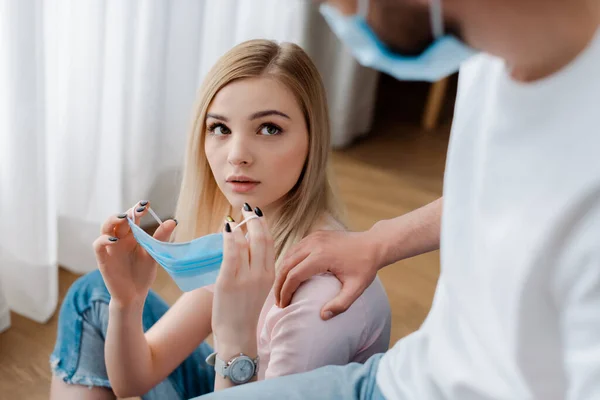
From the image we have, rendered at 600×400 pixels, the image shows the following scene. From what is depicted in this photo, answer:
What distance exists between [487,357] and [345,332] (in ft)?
1.28

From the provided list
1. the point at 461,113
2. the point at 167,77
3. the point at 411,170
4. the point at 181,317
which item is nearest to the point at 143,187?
the point at 167,77

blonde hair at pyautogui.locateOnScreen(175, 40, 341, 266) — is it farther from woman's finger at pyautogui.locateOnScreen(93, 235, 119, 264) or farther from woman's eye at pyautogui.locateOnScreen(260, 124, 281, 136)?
woman's finger at pyautogui.locateOnScreen(93, 235, 119, 264)

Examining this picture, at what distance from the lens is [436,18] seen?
0.58m

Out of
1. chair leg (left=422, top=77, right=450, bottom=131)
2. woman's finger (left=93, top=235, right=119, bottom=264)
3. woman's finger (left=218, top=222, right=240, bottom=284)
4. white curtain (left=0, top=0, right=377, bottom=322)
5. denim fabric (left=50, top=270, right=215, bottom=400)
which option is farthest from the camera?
chair leg (left=422, top=77, right=450, bottom=131)

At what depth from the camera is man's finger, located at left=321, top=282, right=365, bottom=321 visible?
41.0 inches

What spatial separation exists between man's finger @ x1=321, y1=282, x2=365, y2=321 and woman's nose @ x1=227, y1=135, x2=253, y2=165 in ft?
0.81

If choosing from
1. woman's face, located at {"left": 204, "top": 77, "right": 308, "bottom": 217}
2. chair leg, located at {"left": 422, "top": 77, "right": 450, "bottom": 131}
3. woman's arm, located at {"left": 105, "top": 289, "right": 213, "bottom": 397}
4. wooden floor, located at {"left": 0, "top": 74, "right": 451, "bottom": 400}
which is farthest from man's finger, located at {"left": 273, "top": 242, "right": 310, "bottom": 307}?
chair leg, located at {"left": 422, "top": 77, "right": 450, "bottom": 131}

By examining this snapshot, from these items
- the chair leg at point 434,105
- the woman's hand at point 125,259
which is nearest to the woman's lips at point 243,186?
the woman's hand at point 125,259

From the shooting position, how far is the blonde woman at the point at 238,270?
964mm

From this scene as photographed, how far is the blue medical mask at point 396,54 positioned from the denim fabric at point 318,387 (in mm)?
440

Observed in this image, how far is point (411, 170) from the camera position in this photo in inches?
110

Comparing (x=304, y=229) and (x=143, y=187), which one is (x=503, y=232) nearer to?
(x=304, y=229)

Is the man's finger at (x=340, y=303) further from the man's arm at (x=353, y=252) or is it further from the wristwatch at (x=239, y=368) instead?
the wristwatch at (x=239, y=368)

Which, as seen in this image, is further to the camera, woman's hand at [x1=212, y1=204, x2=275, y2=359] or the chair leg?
the chair leg
